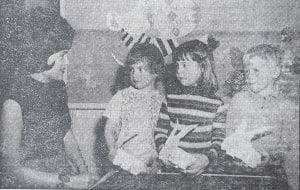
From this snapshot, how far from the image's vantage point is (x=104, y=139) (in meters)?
2.59

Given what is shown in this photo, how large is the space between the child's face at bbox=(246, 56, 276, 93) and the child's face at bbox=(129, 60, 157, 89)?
0.60m

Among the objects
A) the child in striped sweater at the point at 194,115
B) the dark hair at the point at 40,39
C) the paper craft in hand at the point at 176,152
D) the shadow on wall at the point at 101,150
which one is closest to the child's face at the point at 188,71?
the child in striped sweater at the point at 194,115

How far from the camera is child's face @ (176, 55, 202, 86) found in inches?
100.0

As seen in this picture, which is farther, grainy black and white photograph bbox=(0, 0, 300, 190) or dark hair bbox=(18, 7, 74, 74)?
dark hair bbox=(18, 7, 74, 74)

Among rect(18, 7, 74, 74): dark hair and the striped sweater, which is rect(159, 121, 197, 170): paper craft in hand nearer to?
the striped sweater

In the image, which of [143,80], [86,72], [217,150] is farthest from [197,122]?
[86,72]

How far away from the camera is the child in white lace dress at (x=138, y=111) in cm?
255

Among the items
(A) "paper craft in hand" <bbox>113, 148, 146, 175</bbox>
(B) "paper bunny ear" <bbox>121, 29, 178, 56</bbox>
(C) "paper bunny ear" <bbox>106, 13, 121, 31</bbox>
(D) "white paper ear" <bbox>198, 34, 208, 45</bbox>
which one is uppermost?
(C) "paper bunny ear" <bbox>106, 13, 121, 31</bbox>

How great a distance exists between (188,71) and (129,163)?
0.66 meters

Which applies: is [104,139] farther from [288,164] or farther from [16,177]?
[288,164]

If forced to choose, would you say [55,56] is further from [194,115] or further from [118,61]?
[194,115]

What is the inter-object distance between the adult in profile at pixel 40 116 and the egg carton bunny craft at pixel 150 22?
0.33 metres

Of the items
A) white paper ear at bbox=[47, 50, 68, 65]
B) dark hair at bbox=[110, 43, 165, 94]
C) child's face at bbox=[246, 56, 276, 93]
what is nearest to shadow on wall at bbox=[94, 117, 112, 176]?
dark hair at bbox=[110, 43, 165, 94]

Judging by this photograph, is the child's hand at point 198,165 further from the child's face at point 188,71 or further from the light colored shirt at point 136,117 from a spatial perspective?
the child's face at point 188,71
